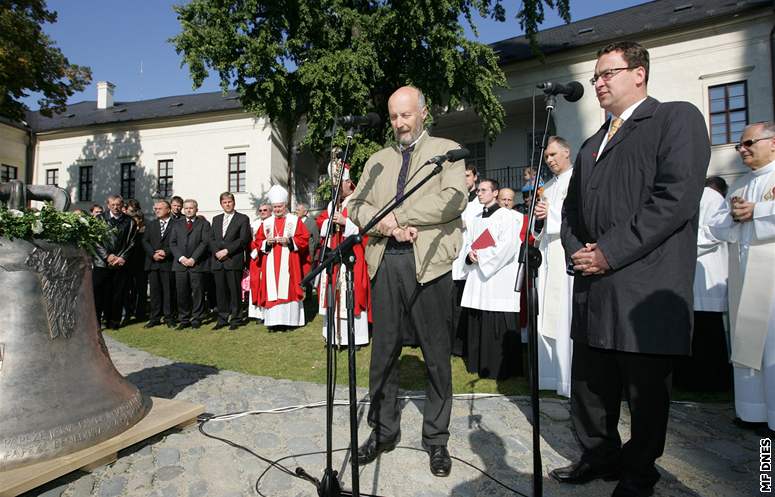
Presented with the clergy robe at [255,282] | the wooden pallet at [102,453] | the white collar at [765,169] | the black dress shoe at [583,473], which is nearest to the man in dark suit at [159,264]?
the clergy robe at [255,282]

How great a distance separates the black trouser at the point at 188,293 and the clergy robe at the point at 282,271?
42.0 inches

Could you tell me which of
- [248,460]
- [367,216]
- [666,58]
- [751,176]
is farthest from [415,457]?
[666,58]

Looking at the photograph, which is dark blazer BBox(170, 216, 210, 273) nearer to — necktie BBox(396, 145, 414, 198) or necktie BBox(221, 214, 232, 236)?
necktie BBox(221, 214, 232, 236)

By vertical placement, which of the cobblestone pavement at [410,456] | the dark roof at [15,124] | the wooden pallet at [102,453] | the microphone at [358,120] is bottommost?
the cobblestone pavement at [410,456]

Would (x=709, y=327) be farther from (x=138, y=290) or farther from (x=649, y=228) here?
(x=138, y=290)

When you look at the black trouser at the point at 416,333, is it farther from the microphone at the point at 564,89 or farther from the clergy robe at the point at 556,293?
the clergy robe at the point at 556,293

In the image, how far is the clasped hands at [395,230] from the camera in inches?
115

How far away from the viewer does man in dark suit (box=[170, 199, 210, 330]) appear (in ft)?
29.7

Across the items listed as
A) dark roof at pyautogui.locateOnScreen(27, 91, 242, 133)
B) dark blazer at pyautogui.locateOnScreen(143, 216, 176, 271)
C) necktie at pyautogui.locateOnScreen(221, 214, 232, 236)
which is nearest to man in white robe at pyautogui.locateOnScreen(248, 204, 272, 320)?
necktie at pyautogui.locateOnScreen(221, 214, 232, 236)

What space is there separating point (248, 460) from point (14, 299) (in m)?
1.72

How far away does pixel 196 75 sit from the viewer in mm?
17625

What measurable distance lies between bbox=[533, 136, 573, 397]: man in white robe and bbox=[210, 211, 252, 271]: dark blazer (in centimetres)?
597

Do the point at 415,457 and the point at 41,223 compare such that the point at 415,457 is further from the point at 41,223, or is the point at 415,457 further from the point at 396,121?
the point at 41,223

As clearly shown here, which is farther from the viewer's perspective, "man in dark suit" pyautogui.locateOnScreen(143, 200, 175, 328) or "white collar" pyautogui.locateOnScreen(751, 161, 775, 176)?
"man in dark suit" pyautogui.locateOnScreen(143, 200, 175, 328)
